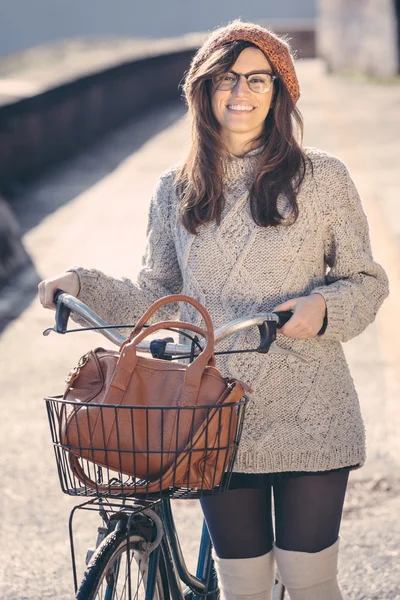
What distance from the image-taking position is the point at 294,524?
3242 millimetres

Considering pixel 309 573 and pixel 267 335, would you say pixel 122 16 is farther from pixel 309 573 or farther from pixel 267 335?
pixel 267 335

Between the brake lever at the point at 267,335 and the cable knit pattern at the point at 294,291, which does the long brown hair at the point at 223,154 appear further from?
the brake lever at the point at 267,335

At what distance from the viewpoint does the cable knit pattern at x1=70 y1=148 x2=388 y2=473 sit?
327 centimetres

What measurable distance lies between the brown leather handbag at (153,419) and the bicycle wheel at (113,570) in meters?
0.26

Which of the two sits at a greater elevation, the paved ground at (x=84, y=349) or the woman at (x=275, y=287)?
the woman at (x=275, y=287)

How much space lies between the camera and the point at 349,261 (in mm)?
3297

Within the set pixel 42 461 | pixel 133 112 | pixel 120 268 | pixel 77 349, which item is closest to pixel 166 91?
pixel 133 112

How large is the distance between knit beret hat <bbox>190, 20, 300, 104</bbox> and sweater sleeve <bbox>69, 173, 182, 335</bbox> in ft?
1.37

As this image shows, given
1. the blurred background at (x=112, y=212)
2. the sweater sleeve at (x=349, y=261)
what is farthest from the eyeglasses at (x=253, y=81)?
the blurred background at (x=112, y=212)

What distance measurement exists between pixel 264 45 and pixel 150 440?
1195 mm

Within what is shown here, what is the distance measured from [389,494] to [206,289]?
2561mm

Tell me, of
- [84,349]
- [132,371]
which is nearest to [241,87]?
[132,371]

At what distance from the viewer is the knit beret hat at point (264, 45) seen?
10.7ft

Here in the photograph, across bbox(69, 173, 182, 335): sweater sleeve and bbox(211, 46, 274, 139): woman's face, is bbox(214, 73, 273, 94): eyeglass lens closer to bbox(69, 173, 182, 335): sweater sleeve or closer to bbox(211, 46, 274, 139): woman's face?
bbox(211, 46, 274, 139): woman's face
